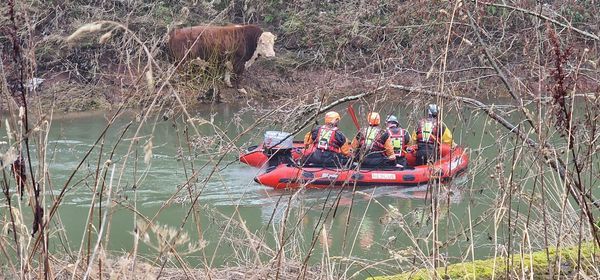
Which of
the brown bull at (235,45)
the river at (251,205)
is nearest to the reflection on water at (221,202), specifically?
the river at (251,205)

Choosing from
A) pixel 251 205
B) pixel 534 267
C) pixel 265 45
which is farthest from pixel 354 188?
pixel 265 45

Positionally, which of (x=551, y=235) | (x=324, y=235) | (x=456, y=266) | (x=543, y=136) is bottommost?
(x=551, y=235)

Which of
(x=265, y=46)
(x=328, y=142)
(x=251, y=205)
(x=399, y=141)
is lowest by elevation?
(x=251, y=205)

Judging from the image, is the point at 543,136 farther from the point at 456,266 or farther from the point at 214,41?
the point at 214,41

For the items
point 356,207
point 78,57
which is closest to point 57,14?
point 78,57

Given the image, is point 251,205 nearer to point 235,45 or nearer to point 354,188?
point 354,188

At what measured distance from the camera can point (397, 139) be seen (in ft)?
33.7

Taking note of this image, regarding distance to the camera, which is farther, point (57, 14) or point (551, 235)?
point (57, 14)

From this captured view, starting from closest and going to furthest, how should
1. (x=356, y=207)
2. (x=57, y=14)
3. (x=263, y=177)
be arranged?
(x=356, y=207) → (x=263, y=177) → (x=57, y=14)

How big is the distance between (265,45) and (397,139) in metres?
10.2

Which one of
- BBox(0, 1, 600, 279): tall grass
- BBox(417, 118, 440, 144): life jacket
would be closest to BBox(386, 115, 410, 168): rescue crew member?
BBox(0, 1, 600, 279): tall grass

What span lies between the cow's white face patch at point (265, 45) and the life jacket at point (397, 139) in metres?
9.89

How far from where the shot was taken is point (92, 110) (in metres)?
16.9

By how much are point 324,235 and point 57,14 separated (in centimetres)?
1727
